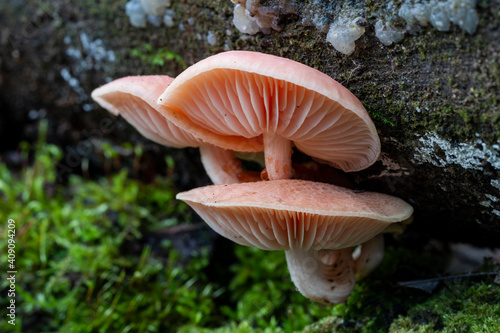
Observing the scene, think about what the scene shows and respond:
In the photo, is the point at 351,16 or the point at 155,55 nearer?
the point at 351,16

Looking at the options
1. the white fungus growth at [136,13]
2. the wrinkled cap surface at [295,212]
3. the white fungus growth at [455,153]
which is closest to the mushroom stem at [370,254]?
the wrinkled cap surface at [295,212]

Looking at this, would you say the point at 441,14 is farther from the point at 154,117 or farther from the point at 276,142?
the point at 154,117

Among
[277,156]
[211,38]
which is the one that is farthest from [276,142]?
[211,38]

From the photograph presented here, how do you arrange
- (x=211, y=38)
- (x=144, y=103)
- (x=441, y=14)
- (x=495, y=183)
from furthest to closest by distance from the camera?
(x=211, y=38) < (x=144, y=103) < (x=495, y=183) < (x=441, y=14)

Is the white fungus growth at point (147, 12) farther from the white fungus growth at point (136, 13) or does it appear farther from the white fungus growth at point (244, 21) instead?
the white fungus growth at point (244, 21)

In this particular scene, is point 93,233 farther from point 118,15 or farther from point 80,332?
point 118,15
